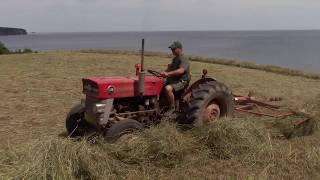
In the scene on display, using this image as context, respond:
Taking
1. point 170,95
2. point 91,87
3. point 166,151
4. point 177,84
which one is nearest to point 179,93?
point 177,84

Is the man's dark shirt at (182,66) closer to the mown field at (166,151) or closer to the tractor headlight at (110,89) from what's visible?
the mown field at (166,151)

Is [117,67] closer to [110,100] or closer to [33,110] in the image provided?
[33,110]

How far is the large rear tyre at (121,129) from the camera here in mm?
6723

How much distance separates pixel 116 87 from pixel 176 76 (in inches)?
44.3

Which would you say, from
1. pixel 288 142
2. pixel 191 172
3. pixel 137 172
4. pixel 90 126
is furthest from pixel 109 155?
pixel 288 142

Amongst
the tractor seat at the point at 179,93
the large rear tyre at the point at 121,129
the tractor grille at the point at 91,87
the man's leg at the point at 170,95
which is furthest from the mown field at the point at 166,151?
the tractor seat at the point at 179,93

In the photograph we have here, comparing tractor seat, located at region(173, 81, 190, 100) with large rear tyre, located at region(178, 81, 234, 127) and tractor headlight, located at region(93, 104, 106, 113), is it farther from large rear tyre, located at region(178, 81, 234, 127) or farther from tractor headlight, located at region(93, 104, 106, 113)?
tractor headlight, located at region(93, 104, 106, 113)

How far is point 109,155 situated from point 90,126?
1.62 metres

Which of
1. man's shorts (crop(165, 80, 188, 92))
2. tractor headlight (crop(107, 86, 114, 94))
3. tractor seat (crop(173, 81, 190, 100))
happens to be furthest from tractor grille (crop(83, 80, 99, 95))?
tractor seat (crop(173, 81, 190, 100))

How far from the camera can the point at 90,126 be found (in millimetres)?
7699

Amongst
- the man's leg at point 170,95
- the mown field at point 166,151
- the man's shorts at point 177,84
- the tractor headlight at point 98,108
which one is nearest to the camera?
the mown field at point 166,151

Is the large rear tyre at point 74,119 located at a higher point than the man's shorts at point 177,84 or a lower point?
lower

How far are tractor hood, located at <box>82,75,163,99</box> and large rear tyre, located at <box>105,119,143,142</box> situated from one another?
1.64 ft

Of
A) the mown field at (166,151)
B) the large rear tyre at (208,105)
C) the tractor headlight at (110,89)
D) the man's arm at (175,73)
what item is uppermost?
the man's arm at (175,73)
